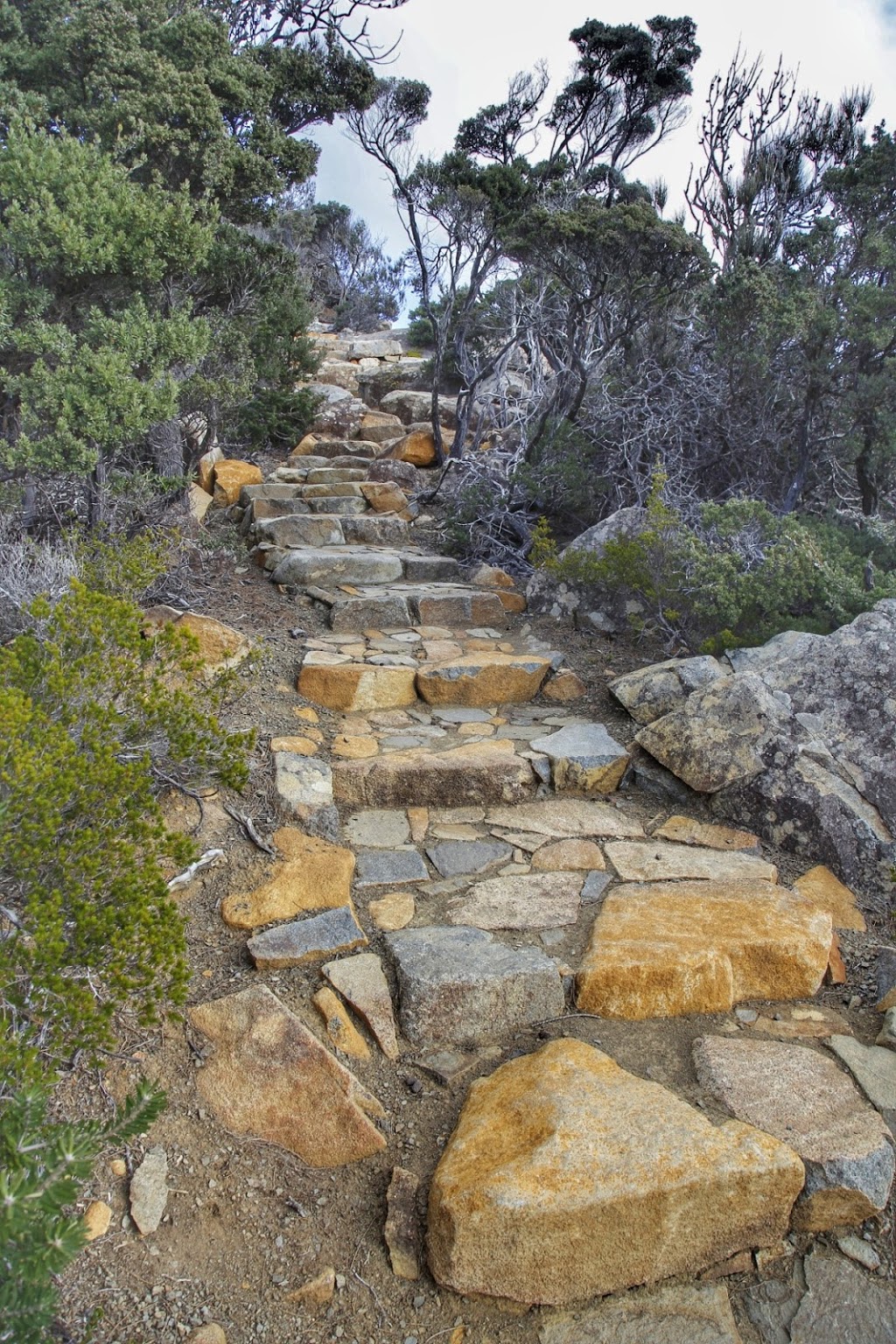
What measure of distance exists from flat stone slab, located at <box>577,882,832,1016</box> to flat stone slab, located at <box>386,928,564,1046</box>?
0.14m

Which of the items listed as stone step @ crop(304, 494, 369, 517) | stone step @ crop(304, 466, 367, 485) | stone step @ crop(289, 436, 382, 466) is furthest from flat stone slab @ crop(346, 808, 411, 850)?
stone step @ crop(289, 436, 382, 466)

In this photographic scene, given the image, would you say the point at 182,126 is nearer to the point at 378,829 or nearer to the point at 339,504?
the point at 339,504

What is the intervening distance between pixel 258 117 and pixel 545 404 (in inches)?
139

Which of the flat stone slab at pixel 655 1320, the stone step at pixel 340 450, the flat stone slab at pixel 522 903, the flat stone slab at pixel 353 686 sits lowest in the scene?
the flat stone slab at pixel 655 1320

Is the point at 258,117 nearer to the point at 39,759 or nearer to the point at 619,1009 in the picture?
the point at 39,759

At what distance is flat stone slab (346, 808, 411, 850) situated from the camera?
3344 mm

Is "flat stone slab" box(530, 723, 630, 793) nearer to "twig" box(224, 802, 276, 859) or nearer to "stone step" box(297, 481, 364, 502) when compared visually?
"twig" box(224, 802, 276, 859)

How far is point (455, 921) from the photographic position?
2879mm

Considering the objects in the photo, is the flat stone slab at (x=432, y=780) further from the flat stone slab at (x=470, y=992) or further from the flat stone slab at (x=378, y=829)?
the flat stone slab at (x=470, y=992)

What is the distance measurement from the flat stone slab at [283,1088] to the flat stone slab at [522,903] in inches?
28.6

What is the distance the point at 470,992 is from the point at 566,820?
47.2 inches

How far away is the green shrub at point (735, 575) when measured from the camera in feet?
15.2

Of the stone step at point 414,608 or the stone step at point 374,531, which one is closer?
the stone step at point 414,608

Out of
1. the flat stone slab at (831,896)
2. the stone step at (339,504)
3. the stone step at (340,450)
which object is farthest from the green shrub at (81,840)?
the stone step at (340,450)
